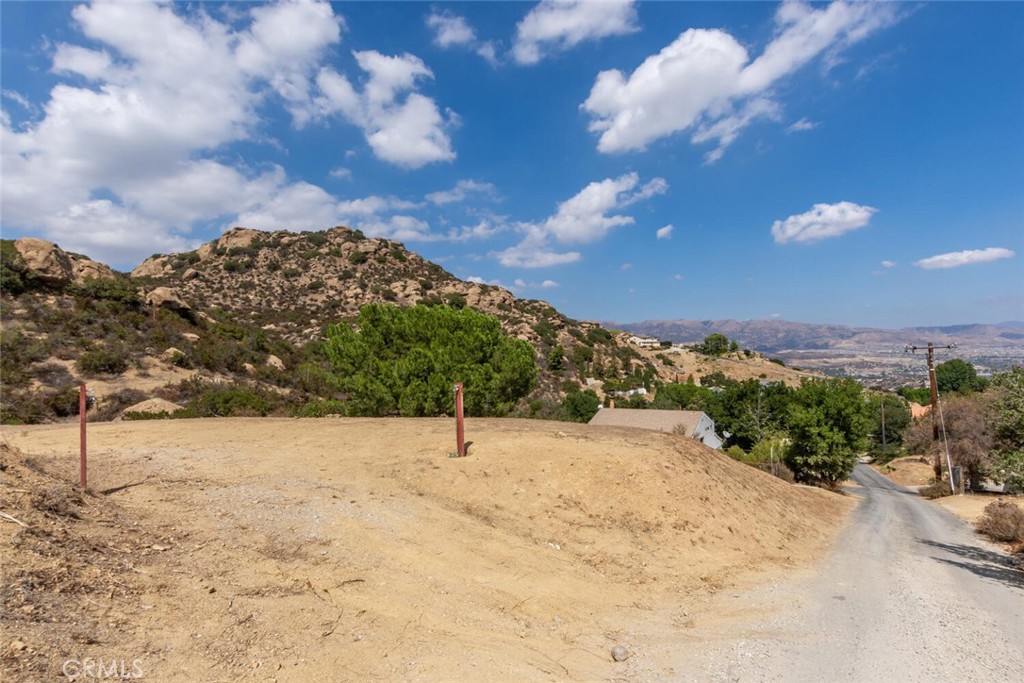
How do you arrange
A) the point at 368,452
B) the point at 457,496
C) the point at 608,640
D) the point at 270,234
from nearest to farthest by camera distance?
the point at 608,640 < the point at 457,496 < the point at 368,452 < the point at 270,234

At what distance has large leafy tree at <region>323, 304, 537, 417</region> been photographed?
20.3m

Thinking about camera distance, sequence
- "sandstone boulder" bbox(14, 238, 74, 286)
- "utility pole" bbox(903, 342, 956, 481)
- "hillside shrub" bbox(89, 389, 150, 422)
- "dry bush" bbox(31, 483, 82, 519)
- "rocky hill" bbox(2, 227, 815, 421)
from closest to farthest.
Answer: "dry bush" bbox(31, 483, 82, 519) → "hillside shrub" bbox(89, 389, 150, 422) → "rocky hill" bbox(2, 227, 815, 421) → "utility pole" bbox(903, 342, 956, 481) → "sandstone boulder" bbox(14, 238, 74, 286)

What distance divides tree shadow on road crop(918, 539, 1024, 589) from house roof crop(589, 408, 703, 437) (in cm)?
2973

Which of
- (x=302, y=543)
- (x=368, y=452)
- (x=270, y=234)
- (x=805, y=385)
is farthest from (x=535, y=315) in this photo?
(x=302, y=543)

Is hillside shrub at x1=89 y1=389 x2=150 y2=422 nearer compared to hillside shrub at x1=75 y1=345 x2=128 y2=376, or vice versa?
hillside shrub at x1=89 y1=389 x2=150 y2=422

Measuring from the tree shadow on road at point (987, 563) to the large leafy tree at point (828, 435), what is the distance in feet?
56.6

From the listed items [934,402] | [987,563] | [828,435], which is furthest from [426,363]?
[934,402]

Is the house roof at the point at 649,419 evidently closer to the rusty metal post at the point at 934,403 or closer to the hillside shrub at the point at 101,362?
the rusty metal post at the point at 934,403

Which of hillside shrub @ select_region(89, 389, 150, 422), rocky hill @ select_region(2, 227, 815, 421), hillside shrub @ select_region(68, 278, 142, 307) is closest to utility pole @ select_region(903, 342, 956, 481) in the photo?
rocky hill @ select_region(2, 227, 815, 421)

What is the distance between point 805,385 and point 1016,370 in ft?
82.7

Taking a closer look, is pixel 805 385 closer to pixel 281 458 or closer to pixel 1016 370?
pixel 1016 370

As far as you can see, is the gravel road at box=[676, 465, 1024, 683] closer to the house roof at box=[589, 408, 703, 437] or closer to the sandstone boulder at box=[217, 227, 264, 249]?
the house roof at box=[589, 408, 703, 437]

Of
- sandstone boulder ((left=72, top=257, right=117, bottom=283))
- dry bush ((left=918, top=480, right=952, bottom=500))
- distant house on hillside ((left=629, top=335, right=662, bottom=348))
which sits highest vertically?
sandstone boulder ((left=72, top=257, right=117, bottom=283))

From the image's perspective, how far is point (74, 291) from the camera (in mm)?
34062
